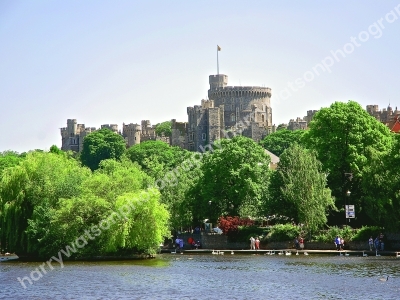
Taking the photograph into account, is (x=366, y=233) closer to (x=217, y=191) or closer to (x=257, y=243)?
(x=257, y=243)

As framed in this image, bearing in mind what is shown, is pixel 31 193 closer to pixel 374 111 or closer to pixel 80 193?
pixel 80 193

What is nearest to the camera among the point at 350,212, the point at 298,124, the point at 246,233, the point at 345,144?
the point at 350,212

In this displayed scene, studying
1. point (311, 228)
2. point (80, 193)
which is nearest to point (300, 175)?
point (311, 228)

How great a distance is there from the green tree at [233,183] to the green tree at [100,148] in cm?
9391

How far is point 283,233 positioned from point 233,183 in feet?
26.9

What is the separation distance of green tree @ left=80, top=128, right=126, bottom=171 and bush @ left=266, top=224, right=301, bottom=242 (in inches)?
3985

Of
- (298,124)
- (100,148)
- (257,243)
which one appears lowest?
(257,243)

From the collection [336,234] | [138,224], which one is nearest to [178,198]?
[336,234]

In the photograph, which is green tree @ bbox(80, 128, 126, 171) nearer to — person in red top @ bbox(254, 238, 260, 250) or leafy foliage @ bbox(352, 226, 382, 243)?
person in red top @ bbox(254, 238, 260, 250)

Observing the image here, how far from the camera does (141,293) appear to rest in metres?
38.4

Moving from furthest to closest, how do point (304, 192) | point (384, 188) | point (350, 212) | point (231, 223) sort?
point (231, 223)
point (304, 192)
point (350, 212)
point (384, 188)

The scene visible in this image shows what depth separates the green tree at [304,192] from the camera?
63.9 m

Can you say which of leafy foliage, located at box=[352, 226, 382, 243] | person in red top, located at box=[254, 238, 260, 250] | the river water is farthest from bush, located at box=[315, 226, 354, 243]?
the river water

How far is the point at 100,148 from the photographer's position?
170 meters
